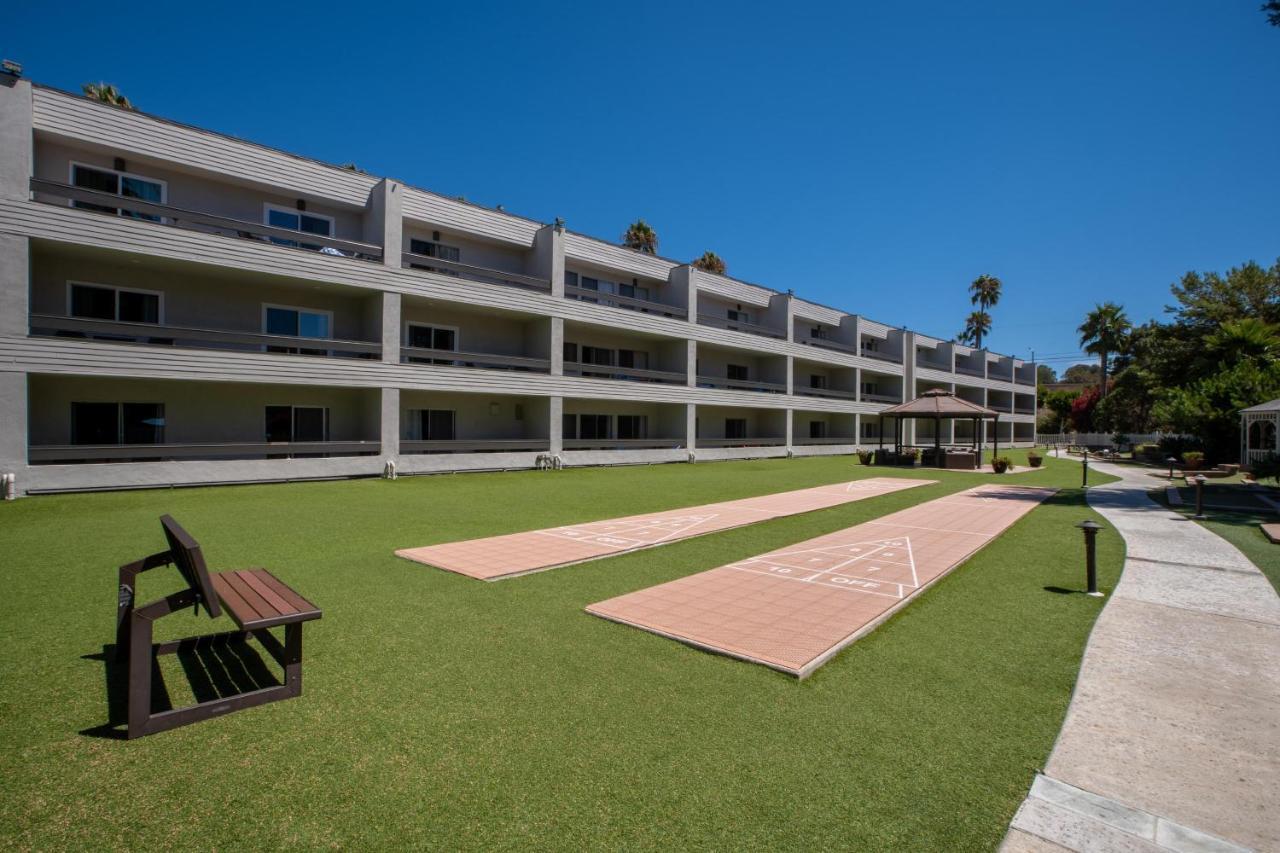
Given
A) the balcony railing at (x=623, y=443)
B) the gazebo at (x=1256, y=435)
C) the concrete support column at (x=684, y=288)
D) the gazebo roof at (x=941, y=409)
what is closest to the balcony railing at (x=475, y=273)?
the balcony railing at (x=623, y=443)

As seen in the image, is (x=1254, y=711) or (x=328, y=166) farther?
(x=328, y=166)

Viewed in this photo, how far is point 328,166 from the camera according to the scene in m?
22.4

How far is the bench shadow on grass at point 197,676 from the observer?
412cm

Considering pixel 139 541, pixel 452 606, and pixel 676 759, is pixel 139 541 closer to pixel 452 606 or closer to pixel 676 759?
pixel 452 606

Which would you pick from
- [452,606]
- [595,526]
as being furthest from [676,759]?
[595,526]

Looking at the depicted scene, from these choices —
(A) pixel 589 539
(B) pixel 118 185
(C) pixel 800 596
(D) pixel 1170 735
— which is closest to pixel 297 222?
(B) pixel 118 185

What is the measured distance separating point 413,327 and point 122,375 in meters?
10.2

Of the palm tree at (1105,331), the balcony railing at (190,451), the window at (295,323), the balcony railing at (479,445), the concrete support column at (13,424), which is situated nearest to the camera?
the concrete support column at (13,424)

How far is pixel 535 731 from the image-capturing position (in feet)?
13.0

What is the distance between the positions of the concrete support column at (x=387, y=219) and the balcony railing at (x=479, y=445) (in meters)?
6.81

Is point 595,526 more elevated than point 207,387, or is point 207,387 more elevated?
point 207,387

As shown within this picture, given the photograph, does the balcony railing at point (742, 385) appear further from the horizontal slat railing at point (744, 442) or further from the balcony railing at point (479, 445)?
the balcony railing at point (479, 445)

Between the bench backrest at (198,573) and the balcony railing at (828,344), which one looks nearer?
the bench backrest at (198,573)

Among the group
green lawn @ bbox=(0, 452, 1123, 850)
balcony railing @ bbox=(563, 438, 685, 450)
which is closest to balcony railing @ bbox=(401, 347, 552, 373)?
balcony railing @ bbox=(563, 438, 685, 450)
